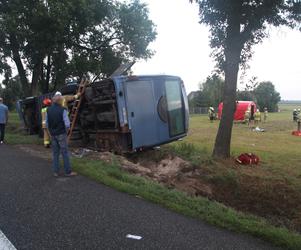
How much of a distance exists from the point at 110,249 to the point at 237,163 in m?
8.44

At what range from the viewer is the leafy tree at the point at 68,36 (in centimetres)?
2159

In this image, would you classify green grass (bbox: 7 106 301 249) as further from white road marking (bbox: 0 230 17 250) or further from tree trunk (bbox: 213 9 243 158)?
white road marking (bbox: 0 230 17 250)

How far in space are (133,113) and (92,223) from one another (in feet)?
21.4

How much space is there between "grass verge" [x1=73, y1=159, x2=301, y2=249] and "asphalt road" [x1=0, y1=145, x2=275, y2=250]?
242 millimetres

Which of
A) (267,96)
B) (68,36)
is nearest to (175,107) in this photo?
(68,36)

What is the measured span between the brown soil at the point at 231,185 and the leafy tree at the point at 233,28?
1.67 metres

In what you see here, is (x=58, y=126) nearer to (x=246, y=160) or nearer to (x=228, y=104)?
(x=228, y=104)

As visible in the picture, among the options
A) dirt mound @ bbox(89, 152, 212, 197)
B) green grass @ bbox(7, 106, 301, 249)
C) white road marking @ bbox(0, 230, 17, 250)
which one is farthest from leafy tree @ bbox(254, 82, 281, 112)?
white road marking @ bbox(0, 230, 17, 250)

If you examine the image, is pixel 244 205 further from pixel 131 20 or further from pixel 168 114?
pixel 131 20

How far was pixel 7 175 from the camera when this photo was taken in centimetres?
867

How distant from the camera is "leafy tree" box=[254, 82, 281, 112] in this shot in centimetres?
9275

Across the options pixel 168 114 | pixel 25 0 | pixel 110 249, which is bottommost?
pixel 110 249

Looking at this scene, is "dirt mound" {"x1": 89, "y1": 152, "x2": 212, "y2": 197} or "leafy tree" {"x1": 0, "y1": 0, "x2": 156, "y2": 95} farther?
"leafy tree" {"x1": 0, "y1": 0, "x2": 156, "y2": 95}

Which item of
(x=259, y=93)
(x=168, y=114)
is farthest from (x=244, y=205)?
(x=259, y=93)
